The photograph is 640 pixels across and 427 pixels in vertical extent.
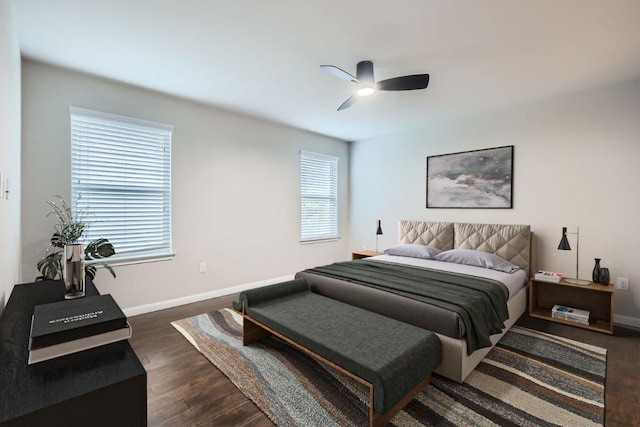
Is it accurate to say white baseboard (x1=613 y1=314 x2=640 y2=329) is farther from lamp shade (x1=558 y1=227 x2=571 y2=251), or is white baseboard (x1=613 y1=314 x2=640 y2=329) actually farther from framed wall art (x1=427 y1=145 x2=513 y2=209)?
framed wall art (x1=427 y1=145 x2=513 y2=209)

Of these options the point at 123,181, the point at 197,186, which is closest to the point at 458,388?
the point at 197,186

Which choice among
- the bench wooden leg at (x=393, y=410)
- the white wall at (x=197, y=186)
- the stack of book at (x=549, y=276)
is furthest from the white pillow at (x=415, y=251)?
the bench wooden leg at (x=393, y=410)

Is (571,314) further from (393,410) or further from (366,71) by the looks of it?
(366,71)

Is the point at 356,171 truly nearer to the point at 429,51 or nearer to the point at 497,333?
the point at 429,51

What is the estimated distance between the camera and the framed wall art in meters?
3.83

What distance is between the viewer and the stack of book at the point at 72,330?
2.84 ft

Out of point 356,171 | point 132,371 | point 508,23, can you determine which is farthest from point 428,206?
point 132,371

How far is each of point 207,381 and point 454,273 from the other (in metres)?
2.46

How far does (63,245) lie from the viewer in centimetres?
246

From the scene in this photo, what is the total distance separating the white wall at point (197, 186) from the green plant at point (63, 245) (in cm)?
8

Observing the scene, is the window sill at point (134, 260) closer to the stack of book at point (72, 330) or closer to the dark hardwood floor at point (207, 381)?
the dark hardwood floor at point (207, 381)

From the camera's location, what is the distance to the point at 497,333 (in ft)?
8.19

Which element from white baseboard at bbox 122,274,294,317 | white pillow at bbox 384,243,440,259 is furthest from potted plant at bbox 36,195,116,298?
white pillow at bbox 384,243,440,259

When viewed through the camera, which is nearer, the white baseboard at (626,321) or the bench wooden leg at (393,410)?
the bench wooden leg at (393,410)
